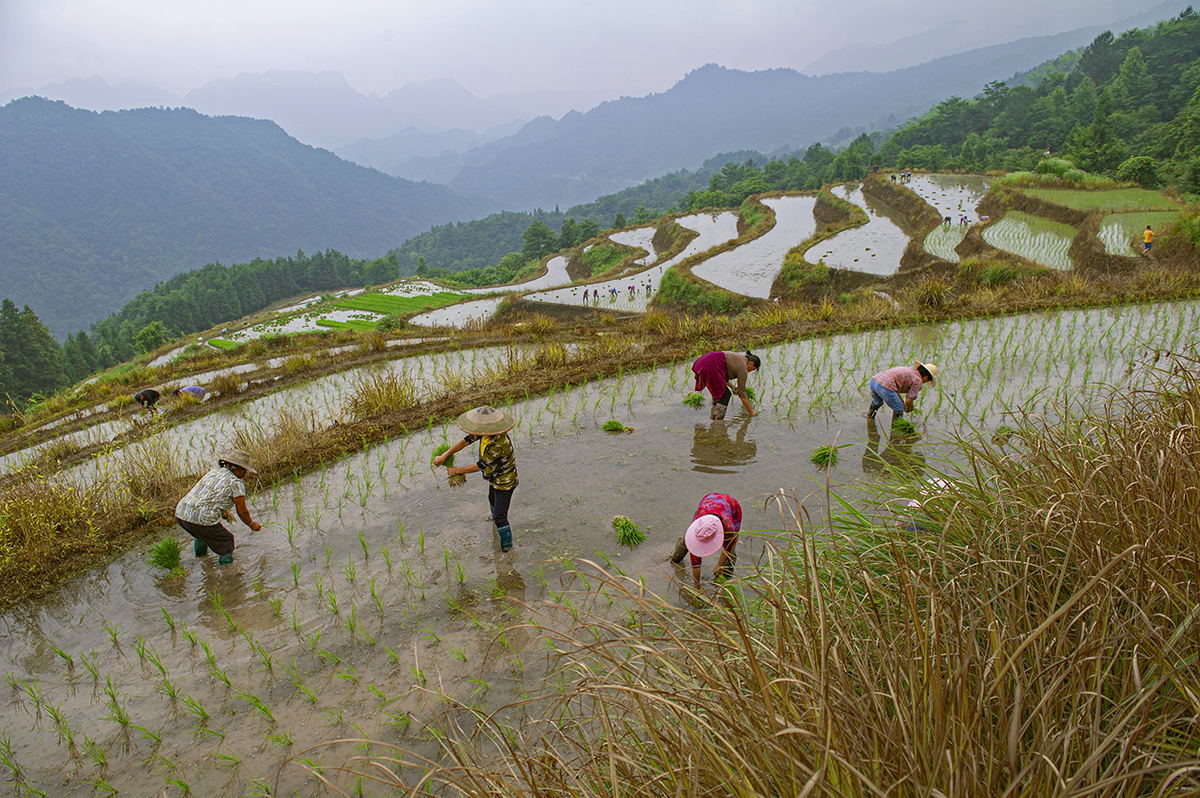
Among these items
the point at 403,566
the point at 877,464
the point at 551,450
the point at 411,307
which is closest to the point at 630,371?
the point at 551,450

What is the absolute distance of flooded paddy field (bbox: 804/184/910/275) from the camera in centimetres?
2131

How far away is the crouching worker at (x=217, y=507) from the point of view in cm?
511

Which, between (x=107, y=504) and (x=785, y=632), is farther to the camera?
(x=107, y=504)

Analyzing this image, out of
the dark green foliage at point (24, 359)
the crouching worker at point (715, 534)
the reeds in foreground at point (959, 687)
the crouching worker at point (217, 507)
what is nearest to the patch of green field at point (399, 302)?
the dark green foliage at point (24, 359)

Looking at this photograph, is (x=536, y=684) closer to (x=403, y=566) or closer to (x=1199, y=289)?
(x=403, y=566)

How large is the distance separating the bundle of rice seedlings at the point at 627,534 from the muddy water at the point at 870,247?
18654mm

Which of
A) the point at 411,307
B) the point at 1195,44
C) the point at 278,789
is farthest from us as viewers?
the point at 1195,44

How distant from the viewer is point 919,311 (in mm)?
12406

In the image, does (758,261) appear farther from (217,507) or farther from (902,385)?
(217,507)

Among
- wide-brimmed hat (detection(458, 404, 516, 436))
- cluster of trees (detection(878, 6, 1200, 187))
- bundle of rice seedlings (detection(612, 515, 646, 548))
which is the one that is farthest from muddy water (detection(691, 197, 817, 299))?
wide-brimmed hat (detection(458, 404, 516, 436))

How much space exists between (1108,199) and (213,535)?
32.2 meters

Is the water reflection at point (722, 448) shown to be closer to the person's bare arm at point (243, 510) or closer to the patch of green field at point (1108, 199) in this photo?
the person's bare arm at point (243, 510)

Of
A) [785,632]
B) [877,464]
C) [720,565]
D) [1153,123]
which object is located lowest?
[877,464]

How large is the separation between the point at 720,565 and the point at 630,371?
6.94m
